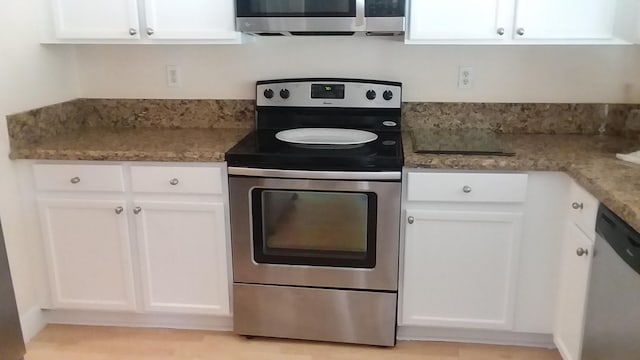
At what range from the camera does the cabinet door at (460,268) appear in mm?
2277

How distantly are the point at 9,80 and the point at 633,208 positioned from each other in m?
2.39

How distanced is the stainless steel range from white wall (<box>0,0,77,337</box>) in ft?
3.13

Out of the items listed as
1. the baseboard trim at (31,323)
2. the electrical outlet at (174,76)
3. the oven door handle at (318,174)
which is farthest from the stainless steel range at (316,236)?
the baseboard trim at (31,323)

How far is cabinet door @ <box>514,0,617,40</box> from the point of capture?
226cm

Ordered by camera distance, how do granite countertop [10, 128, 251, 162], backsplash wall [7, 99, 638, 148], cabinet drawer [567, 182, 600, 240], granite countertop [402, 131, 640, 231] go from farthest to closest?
backsplash wall [7, 99, 638, 148], granite countertop [10, 128, 251, 162], cabinet drawer [567, 182, 600, 240], granite countertop [402, 131, 640, 231]

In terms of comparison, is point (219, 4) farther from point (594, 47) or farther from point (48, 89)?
point (594, 47)

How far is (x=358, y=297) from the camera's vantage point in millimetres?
2385

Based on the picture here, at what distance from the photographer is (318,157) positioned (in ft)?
7.31

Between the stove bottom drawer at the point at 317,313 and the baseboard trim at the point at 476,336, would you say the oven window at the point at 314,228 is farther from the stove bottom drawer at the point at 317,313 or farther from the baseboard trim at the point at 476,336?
the baseboard trim at the point at 476,336

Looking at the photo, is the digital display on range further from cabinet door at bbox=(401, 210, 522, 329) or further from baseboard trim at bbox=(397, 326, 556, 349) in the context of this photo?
baseboard trim at bbox=(397, 326, 556, 349)

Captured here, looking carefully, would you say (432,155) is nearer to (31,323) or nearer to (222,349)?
(222,349)

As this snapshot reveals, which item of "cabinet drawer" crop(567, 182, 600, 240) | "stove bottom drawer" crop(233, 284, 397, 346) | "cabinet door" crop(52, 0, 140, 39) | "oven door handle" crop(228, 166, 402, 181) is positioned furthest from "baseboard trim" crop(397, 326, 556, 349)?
"cabinet door" crop(52, 0, 140, 39)

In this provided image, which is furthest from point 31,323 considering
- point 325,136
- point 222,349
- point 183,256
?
point 325,136

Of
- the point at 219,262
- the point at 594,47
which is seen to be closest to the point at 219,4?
the point at 219,262
